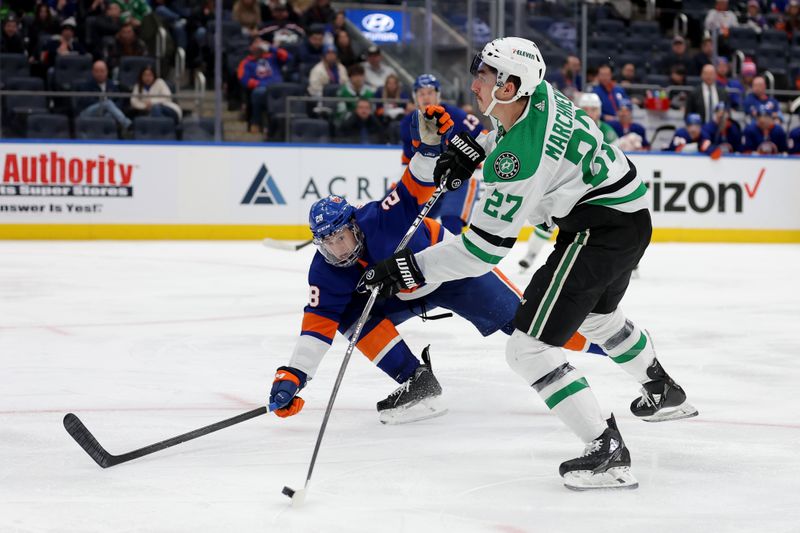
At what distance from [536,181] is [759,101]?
989cm

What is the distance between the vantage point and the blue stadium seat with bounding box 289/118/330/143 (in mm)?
10867

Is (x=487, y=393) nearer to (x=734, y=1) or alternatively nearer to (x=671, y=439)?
(x=671, y=439)

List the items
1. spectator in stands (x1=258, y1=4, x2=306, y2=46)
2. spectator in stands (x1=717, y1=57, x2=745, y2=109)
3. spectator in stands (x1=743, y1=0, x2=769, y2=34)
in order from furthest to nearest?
1. spectator in stands (x1=743, y1=0, x2=769, y2=34)
2. spectator in stands (x1=717, y1=57, x2=745, y2=109)
3. spectator in stands (x1=258, y1=4, x2=306, y2=46)

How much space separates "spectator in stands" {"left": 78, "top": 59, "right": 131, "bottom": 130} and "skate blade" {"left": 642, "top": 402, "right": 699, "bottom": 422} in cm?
798

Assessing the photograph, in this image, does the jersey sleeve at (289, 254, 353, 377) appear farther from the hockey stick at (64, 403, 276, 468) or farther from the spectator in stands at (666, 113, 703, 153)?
the spectator in stands at (666, 113, 703, 153)

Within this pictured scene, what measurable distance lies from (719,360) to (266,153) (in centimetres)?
680

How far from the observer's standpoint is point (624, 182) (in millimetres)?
2994

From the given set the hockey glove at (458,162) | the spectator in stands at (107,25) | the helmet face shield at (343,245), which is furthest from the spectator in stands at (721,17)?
the helmet face shield at (343,245)

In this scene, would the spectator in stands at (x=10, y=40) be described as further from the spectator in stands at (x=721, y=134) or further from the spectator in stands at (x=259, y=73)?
the spectator in stands at (x=721, y=134)

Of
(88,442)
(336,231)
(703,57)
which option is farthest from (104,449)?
(703,57)

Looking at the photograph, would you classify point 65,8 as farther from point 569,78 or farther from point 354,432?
point 354,432

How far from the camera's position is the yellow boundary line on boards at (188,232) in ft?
34.3

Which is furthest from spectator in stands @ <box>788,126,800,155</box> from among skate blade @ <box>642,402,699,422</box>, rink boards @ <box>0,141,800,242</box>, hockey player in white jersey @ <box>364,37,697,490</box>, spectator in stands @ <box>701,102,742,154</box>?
hockey player in white jersey @ <box>364,37,697,490</box>

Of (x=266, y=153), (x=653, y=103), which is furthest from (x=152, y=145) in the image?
(x=653, y=103)
